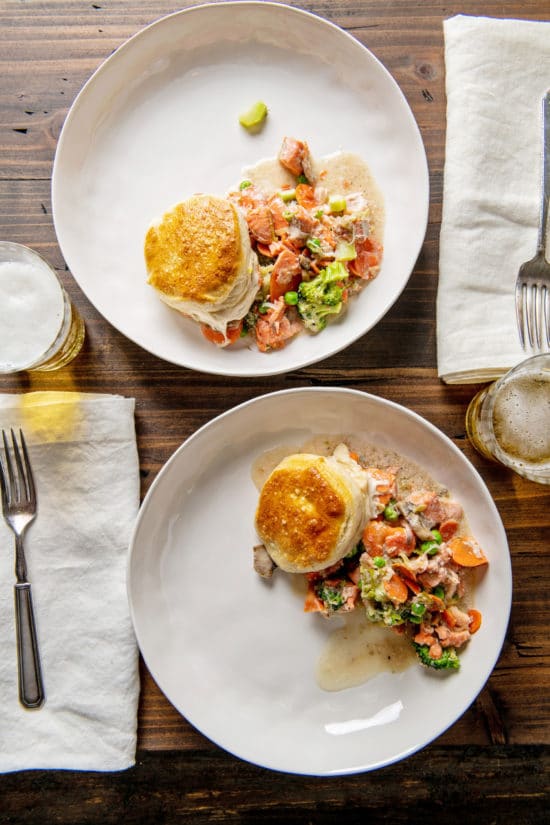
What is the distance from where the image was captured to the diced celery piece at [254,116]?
3033 mm

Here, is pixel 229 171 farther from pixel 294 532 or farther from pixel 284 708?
pixel 284 708

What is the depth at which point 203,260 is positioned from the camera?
277 centimetres

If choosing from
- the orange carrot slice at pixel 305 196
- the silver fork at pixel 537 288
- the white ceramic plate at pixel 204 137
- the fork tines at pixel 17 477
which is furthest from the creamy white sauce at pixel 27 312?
the silver fork at pixel 537 288

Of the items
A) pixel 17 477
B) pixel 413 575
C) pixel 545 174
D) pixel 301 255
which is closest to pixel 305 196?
pixel 301 255

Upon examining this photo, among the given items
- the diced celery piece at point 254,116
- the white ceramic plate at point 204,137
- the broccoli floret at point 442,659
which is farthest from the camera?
the diced celery piece at point 254,116

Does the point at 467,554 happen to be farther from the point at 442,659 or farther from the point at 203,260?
the point at 203,260

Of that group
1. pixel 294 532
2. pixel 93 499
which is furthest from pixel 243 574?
pixel 93 499

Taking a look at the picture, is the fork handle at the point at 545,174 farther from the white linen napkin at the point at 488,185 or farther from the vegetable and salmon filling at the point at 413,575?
the vegetable and salmon filling at the point at 413,575

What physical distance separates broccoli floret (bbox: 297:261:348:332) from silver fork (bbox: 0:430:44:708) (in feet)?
4.89

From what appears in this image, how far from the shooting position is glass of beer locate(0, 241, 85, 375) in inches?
112

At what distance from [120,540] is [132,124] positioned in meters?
2.06

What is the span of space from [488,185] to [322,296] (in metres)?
1.00

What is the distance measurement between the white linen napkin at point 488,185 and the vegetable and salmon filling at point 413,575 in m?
0.68

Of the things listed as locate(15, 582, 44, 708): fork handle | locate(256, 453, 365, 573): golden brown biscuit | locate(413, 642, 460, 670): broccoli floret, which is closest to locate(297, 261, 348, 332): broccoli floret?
locate(256, 453, 365, 573): golden brown biscuit
